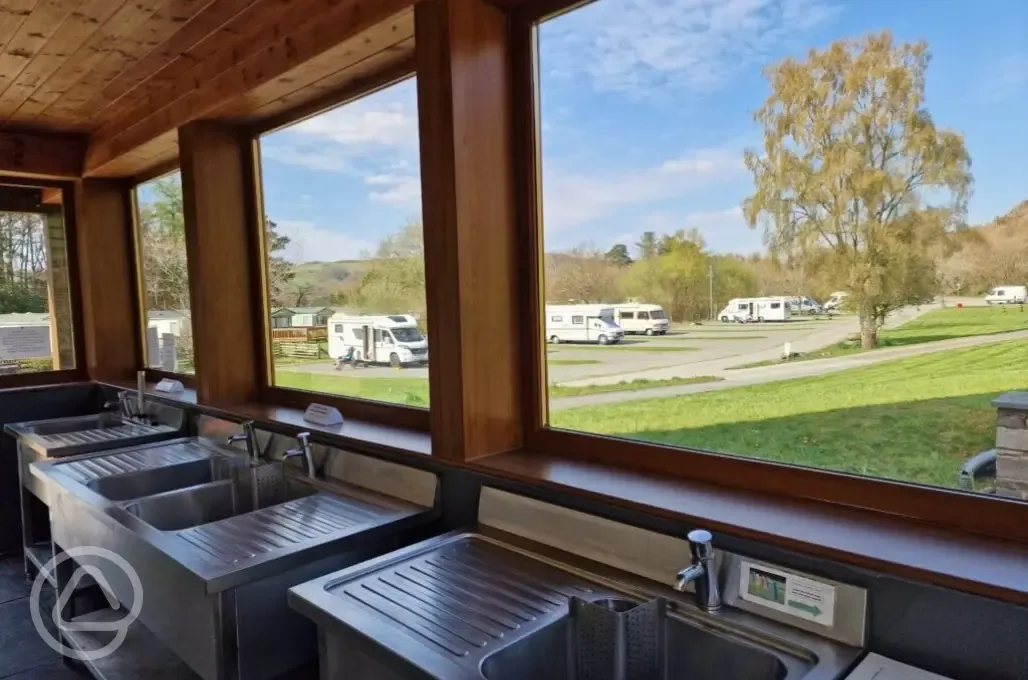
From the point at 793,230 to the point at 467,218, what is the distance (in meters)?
0.75

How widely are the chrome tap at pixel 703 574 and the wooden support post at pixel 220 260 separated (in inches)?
90.4

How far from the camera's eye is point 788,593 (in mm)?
1073

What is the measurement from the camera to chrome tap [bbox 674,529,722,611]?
1106 millimetres

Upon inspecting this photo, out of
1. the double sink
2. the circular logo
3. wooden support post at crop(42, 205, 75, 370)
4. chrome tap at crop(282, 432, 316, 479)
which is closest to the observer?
the double sink

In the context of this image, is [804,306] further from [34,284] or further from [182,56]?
[34,284]

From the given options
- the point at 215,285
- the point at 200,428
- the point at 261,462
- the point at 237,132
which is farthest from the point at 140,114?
the point at 261,462

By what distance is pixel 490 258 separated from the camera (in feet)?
5.67

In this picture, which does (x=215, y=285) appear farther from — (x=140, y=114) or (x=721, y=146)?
(x=721, y=146)

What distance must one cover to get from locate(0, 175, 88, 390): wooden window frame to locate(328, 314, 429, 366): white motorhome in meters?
2.22

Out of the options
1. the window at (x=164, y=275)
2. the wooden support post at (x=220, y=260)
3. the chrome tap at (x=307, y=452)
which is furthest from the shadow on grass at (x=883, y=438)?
the window at (x=164, y=275)

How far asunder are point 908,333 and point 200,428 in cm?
257

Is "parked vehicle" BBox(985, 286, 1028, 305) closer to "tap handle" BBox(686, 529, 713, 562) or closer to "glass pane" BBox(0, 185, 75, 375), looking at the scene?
"tap handle" BBox(686, 529, 713, 562)

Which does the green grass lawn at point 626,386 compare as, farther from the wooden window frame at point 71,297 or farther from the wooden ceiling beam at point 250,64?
the wooden window frame at point 71,297

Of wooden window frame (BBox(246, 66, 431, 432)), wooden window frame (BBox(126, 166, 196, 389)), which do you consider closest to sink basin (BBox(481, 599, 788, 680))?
wooden window frame (BBox(246, 66, 431, 432))
